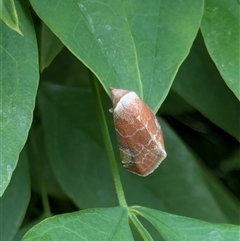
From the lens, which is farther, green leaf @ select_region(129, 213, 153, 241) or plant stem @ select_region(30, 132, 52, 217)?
plant stem @ select_region(30, 132, 52, 217)

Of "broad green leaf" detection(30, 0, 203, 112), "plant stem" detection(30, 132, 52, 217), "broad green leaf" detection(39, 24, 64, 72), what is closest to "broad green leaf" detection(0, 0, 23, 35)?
"broad green leaf" detection(30, 0, 203, 112)

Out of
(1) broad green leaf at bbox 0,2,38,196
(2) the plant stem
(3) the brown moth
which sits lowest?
(2) the plant stem

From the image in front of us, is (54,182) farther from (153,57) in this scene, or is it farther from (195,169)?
(153,57)

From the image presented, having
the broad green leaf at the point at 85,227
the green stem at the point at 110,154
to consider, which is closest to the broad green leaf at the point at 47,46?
the green stem at the point at 110,154

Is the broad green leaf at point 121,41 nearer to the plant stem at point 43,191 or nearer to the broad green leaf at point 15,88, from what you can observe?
the broad green leaf at point 15,88

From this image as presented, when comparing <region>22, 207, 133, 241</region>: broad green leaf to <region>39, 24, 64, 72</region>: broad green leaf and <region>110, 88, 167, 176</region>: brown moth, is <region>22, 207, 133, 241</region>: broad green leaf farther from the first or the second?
<region>39, 24, 64, 72</region>: broad green leaf
